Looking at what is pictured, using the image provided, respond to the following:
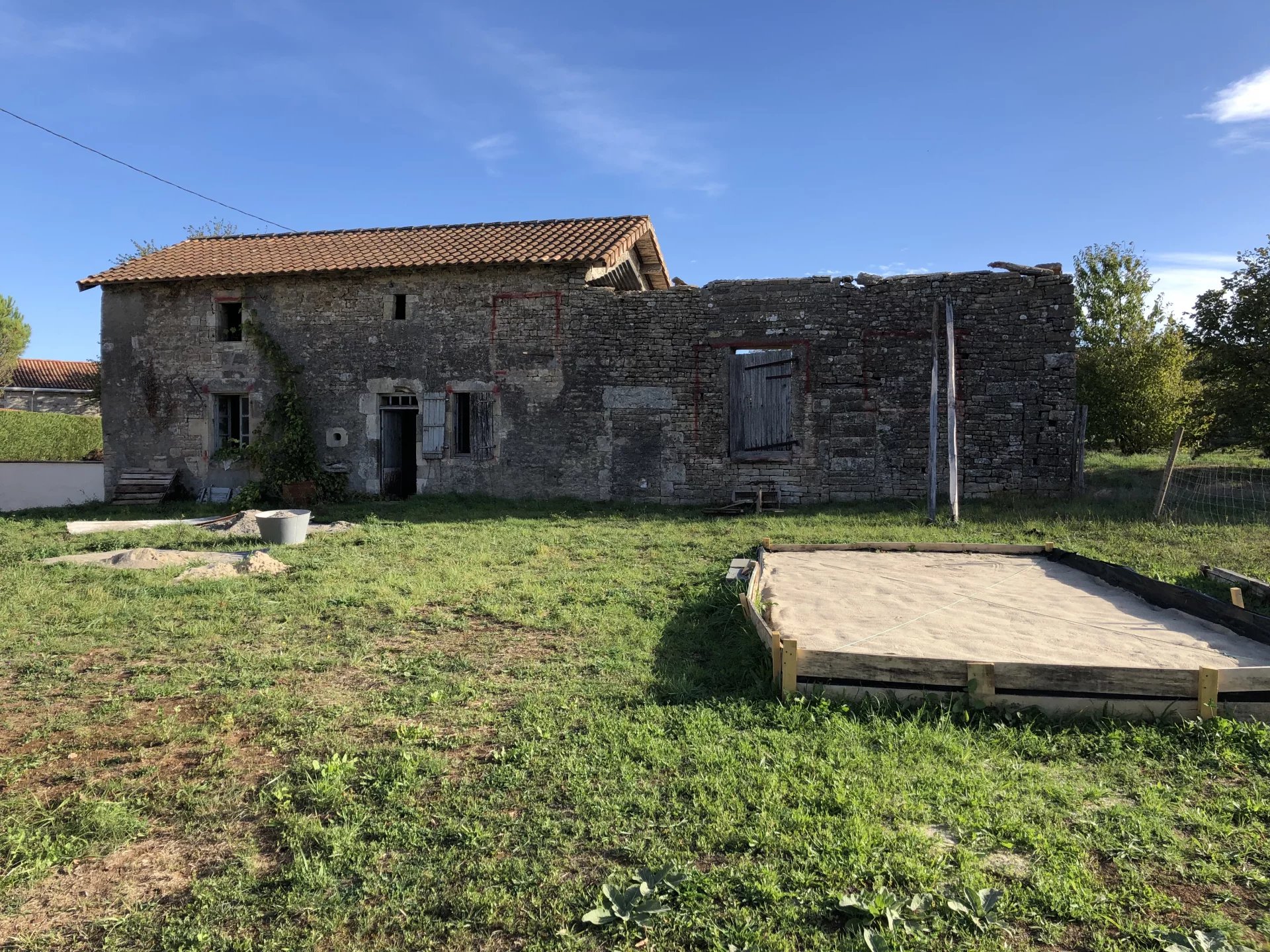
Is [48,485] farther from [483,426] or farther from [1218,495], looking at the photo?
[1218,495]

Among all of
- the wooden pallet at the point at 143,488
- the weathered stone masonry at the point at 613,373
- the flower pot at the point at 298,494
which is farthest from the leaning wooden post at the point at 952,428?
the wooden pallet at the point at 143,488

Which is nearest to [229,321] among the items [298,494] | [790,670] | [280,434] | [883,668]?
[280,434]

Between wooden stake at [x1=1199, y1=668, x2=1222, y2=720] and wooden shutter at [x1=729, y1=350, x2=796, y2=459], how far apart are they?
29.8ft

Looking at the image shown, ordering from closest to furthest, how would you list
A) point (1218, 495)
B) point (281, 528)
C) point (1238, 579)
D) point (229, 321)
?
point (1238, 579) < point (281, 528) < point (1218, 495) < point (229, 321)

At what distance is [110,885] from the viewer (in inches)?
103

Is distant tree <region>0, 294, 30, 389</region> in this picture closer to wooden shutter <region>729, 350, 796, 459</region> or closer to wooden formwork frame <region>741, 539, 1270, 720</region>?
wooden shutter <region>729, 350, 796, 459</region>

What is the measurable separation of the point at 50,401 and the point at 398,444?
30.1 metres

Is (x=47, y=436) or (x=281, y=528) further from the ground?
(x=47, y=436)

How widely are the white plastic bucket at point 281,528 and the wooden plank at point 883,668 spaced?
757 centimetres

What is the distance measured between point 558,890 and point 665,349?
1115 cm

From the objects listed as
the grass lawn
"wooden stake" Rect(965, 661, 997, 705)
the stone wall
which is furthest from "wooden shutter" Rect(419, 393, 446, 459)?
the stone wall

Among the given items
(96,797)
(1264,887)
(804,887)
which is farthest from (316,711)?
(1264,887)

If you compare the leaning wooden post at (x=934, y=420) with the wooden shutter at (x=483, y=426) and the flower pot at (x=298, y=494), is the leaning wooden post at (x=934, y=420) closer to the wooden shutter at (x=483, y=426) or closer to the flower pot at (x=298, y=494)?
the wooden shutter at (x=483, y=426)

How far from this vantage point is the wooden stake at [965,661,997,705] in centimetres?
381
